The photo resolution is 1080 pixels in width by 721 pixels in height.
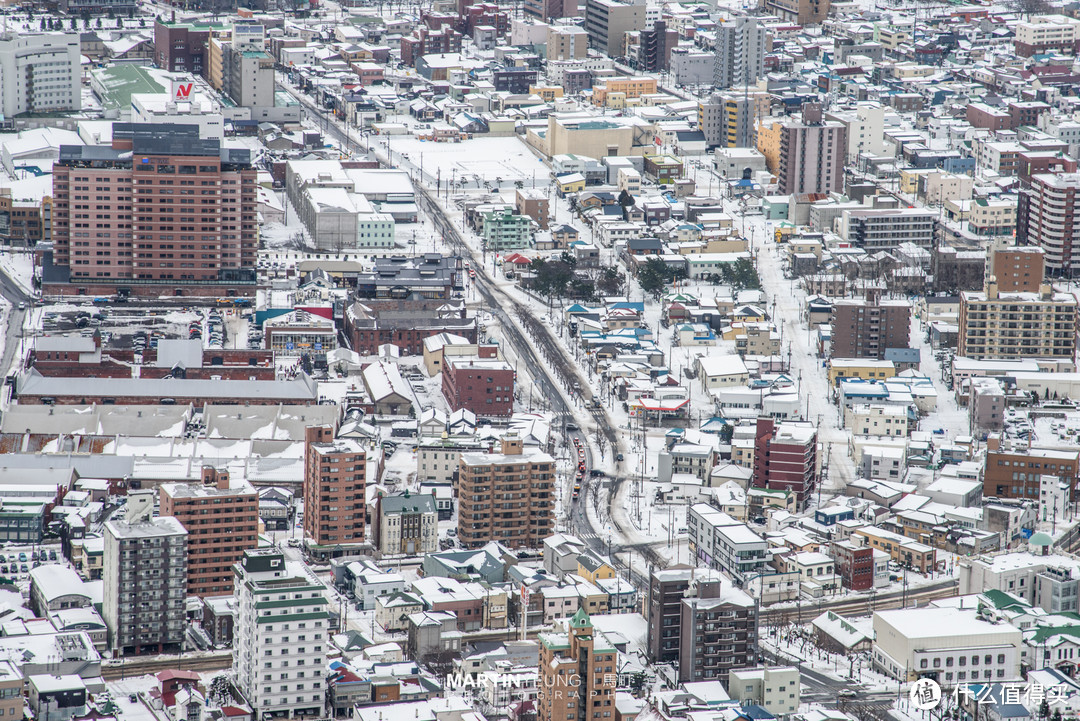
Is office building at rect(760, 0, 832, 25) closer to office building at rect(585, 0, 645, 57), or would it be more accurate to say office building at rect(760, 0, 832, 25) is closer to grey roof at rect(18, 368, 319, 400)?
office building at rect(585, 0, 645, 57)

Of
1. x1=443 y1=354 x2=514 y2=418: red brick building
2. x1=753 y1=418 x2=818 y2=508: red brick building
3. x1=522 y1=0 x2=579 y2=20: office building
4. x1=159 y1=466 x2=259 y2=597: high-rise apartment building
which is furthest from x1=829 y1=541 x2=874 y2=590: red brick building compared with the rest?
x1=522 y1=0 x2=579 y2=20: office building

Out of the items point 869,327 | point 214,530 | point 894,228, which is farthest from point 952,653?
point 894,228

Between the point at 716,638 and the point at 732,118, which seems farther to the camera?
the point at 732,118

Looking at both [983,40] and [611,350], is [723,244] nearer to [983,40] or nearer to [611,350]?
[611,350]

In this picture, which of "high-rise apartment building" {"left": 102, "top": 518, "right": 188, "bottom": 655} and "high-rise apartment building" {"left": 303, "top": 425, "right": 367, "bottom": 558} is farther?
"high-rise apartment building" {"left": 303, "top": 425, "right": 367, "bottom": 558}

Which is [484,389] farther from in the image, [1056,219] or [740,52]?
[740,52]

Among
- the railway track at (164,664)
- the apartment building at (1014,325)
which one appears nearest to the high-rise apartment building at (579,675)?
the railway track at (164,664)
